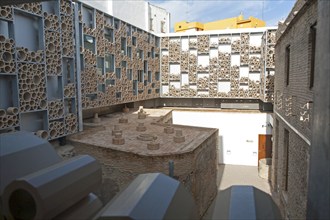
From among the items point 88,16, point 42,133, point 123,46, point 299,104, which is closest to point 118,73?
point 123,46

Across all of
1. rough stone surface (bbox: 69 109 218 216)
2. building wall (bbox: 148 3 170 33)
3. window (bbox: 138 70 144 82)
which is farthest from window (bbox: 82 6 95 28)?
building wall (bbox: 148 3 170 33)

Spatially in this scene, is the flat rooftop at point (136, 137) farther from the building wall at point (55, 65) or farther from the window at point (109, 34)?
the window at point (109, 34)

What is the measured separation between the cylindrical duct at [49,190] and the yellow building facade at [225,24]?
21714 mm

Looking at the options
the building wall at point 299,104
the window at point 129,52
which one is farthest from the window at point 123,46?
the building wall at point 299,104

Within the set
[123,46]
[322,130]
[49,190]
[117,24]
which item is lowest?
[49,190]

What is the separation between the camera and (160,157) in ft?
27.0

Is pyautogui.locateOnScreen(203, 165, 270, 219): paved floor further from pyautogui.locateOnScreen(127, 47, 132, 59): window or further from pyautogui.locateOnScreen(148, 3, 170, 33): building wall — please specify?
pyautogui.locateOnScreen(148, 3, 170, 33): building wall

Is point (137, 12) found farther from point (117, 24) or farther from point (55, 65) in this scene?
point (55, 65)

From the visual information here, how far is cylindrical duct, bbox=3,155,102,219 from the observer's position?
4.23 ft

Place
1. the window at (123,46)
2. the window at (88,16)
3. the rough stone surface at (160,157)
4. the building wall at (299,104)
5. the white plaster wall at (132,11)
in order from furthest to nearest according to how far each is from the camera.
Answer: the white plaster wall at (132,11)
the window at (123,46)
the window at (88,16)
the rough stone surface at (160,157)
the building wall at (299,104)

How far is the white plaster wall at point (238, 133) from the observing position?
A: 1650cm

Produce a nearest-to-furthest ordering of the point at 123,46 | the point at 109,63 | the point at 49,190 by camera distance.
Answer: the point at 49,190 → the point at 109,63 → the point at 123,46

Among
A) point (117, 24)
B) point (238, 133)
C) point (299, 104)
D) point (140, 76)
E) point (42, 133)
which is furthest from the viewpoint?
point (140, 76)

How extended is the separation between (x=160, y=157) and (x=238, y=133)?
10145mm
